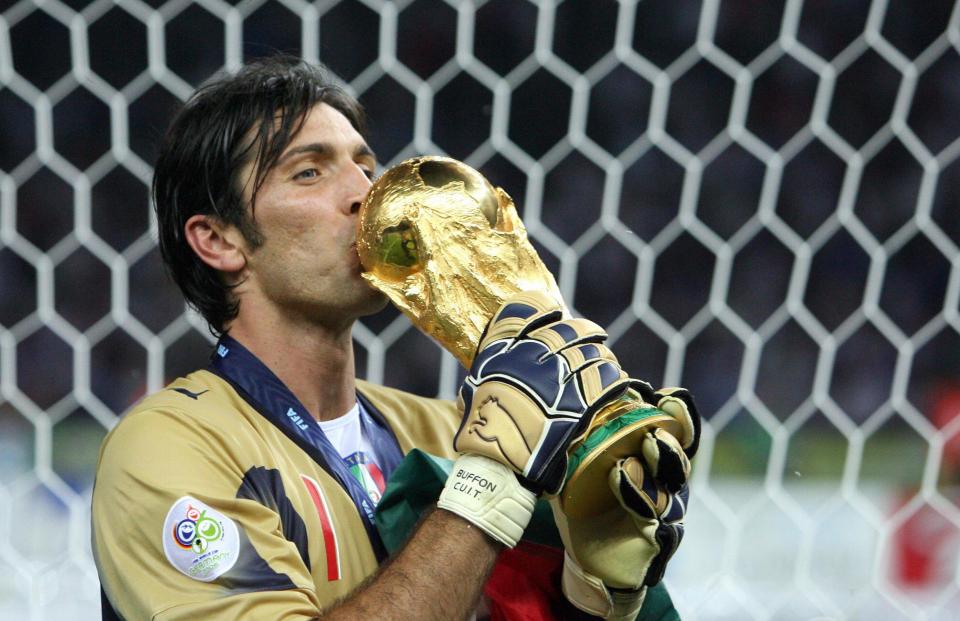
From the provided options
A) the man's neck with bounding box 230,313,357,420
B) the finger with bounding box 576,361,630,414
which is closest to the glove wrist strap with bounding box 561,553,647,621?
the finger with bounding box 576,361,630,414

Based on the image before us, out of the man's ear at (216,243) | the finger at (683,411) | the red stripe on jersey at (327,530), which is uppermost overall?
the man's ear at (216,243)

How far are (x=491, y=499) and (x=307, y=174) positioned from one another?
48 centimetres

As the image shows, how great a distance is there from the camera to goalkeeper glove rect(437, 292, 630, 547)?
0.89m

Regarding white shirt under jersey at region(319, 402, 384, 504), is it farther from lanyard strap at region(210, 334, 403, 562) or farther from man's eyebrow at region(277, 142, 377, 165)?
man's eyebrow at region(277, 142, 377, 165)

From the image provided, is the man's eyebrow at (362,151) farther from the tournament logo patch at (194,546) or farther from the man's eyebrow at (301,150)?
the tournament logo patch at (194,546)

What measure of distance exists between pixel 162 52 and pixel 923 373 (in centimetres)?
148

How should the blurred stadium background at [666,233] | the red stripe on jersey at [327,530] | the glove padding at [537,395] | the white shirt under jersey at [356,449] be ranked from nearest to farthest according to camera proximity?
the glove padding at [537,395], the red stripe on jersey at [327,530], the white shirt under jersey at [356,449], the blurred stadium background at [666,233]

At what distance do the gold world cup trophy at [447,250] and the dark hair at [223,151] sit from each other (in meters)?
0.18

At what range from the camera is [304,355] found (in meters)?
1.20

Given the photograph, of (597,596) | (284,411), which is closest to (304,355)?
(284,411)

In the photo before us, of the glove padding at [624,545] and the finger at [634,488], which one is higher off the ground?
the finger at [634,488]

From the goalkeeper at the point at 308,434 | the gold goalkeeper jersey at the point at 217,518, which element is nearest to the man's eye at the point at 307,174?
the goalkeeper at the point at 308,434

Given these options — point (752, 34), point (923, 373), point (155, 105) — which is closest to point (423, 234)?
point (155, 105)

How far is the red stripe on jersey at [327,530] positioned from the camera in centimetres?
104
